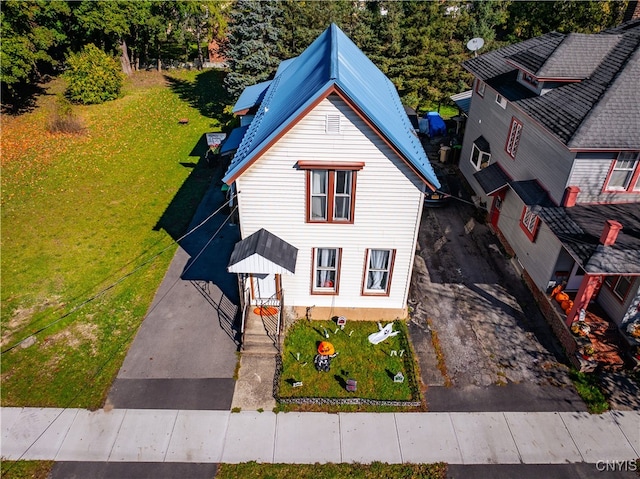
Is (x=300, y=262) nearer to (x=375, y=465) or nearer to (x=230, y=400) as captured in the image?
(x=230, y=400)

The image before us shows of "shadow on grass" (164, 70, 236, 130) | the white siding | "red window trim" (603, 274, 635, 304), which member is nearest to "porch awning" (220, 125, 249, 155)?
"shadow on grass" (164, 70, 236, 130)

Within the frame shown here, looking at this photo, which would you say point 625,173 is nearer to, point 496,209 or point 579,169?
point 579,169

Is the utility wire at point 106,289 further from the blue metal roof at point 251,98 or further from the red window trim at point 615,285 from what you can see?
the red window trim at point 615,285

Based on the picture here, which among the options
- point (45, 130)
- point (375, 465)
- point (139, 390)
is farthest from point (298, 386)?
point (45, 130)

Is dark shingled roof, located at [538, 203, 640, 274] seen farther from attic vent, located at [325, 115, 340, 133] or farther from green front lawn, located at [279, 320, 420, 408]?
attic vent, located at [325, 115, 340, 133]

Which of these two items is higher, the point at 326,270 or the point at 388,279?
the point at 326,270

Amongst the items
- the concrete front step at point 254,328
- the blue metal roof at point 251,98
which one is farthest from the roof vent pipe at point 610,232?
the blue metal roof at point 251,98

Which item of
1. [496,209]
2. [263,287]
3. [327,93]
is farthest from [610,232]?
[263,287]
